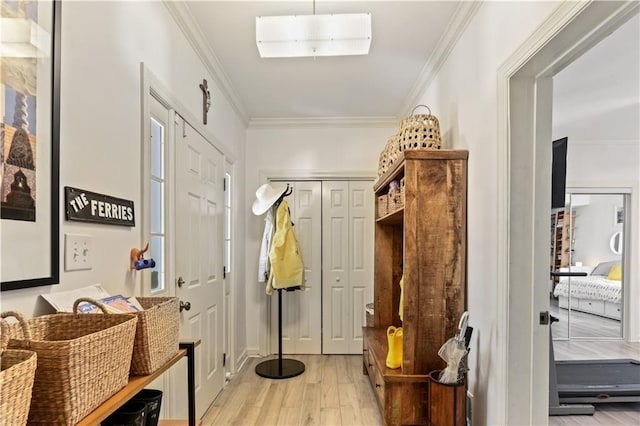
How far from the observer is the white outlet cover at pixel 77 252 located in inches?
47.4

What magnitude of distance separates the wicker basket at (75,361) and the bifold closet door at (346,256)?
326 cm

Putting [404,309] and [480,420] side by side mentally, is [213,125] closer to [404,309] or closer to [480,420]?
[404,309]

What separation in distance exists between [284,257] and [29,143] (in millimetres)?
2665

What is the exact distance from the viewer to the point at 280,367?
3484mm

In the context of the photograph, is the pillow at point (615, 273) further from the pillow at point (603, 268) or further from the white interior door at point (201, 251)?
the white interior door at point (201, 251)

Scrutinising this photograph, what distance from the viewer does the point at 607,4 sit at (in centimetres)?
120

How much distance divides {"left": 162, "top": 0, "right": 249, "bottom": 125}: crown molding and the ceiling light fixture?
17.9 inches

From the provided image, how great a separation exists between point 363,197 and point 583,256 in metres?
3.36

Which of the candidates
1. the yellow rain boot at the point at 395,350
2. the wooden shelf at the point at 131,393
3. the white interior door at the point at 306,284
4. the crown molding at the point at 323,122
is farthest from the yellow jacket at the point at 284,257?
the wooden shelf at the point at 131,393

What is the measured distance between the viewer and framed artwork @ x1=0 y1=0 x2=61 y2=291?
0.94 metres

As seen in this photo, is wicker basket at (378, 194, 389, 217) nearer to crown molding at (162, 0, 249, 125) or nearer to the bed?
crown molding at (162, 0, 249, 125)

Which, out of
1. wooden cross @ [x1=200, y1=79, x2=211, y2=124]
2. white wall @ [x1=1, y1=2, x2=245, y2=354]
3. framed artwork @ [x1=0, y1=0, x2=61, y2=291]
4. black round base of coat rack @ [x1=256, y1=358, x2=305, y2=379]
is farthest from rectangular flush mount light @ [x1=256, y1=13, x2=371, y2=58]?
black round base of coat rack @ [x1=256, y1=358, x2=305, y2=379]

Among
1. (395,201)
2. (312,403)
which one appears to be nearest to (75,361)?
(395,201)

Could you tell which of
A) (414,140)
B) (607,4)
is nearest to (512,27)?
(607,4)
